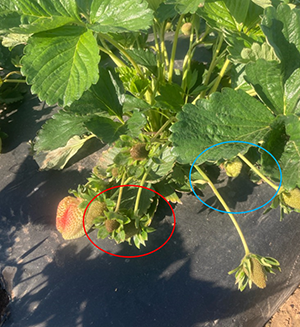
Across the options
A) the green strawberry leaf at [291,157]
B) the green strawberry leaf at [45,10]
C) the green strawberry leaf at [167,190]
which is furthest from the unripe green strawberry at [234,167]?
the green strawberry leaf at [45,10]

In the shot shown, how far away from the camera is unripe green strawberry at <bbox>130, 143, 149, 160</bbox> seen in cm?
65

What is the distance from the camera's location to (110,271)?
2.76 ft

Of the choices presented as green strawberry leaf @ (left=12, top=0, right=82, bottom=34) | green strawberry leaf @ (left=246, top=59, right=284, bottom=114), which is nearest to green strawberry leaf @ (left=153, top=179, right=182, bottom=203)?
green strawberry leaf @ (left=246, top=59, right=284, bottom=114)

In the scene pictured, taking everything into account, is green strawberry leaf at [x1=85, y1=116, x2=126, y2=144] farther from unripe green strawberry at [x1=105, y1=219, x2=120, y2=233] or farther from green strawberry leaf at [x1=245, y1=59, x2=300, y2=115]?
green strawberry leaf at [x1=245, y1=59, x2=300, y2=115]

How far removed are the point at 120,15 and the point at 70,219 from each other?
0.51 metres

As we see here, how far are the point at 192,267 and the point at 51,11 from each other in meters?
0.69

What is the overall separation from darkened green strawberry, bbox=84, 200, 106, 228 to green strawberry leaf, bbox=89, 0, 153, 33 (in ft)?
1.29

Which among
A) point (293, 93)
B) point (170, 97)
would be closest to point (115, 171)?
point (170, 97)

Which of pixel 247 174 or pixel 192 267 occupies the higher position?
pixel 247 174

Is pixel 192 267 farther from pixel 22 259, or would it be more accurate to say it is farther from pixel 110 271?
pixel 22 259

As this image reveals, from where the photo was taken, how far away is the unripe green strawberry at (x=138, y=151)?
2.14 feet

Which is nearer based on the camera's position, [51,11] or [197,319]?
[51,11]

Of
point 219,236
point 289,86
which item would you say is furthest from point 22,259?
point 289,86

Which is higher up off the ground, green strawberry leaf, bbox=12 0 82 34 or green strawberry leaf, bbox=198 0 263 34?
green strawberry leaf, bbox=12 0 82 34
